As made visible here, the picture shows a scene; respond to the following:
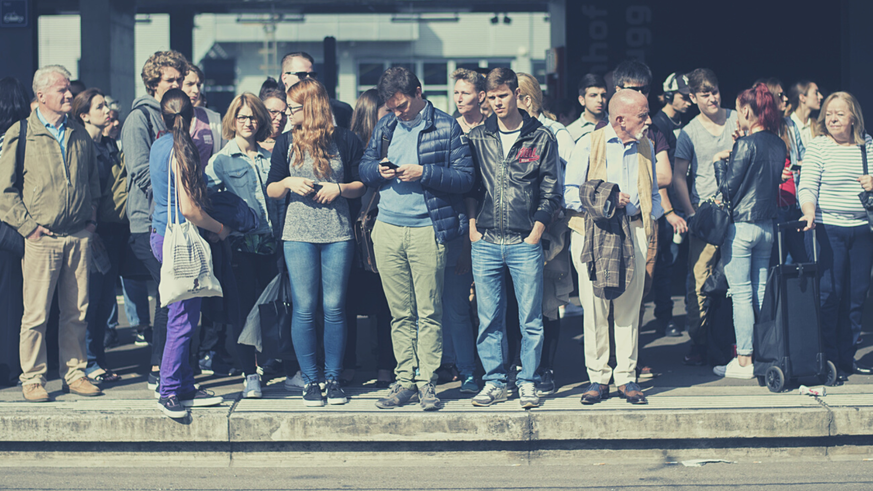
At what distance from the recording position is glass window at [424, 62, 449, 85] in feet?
67.5

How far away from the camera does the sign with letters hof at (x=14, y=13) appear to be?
29.4 feet

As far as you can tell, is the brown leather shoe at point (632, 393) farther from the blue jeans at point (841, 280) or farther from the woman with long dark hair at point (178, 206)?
the woman with long dark hair at point (178, 206)

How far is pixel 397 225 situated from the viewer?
514 cm

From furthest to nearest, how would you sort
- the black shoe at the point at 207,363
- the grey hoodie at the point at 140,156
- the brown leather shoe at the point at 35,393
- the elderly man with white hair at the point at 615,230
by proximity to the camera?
the black shoe at the point at 207,363 → the grey hoodie at the point at 140,156 → the brown leather shoe at the point at 35,393 → the elderly man with white hair at the point at 615,230

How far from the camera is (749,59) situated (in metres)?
10.4

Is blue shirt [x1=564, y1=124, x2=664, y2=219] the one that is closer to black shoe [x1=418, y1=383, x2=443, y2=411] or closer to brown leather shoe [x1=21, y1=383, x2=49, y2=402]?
black shoe [x1=418, y1=383, x2=443, y2=411]

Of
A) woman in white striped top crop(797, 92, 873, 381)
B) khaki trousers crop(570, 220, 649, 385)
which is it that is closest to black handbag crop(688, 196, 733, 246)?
woman in white striped top crop(797, 92, 873, 381)

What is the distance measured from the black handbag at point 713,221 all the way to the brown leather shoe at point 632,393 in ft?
3.82

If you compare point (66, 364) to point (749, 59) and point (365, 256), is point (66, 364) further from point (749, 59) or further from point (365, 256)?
point (749, 59)

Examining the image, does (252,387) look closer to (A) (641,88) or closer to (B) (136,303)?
(B) (136,303)

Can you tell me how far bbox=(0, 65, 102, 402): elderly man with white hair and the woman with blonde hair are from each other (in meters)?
0.83

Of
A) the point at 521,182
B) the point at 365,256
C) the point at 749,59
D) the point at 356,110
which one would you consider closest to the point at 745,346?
the point at 521,182

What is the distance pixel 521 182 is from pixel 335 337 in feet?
4.59

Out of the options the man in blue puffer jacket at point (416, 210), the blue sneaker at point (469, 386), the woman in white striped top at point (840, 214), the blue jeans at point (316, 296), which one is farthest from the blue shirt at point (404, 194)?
the woman in white striped top at point (840, 214)
